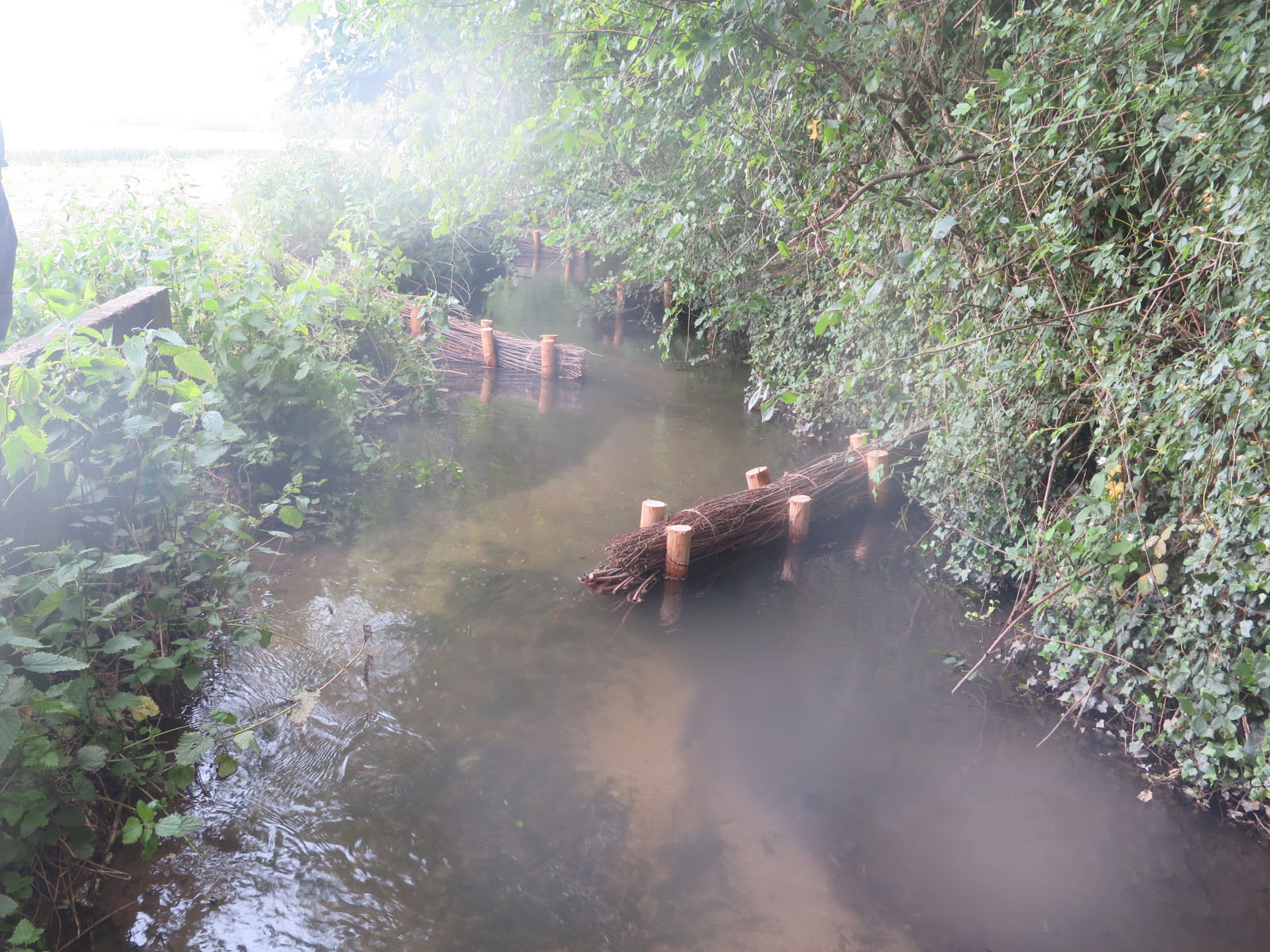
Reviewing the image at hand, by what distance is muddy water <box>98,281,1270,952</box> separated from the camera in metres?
3.20

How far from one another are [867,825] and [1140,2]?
3993 millimetres

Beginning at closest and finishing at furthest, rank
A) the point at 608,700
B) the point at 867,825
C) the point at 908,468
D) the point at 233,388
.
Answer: the point at 867,825 → the point at 608,700 → the point at 233,388 → the point at 908,468

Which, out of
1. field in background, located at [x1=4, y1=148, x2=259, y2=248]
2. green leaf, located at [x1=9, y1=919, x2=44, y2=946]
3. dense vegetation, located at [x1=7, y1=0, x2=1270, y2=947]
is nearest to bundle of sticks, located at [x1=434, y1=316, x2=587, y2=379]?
field in background, located at [x1=4, y1=148, x2=259, y2=248]

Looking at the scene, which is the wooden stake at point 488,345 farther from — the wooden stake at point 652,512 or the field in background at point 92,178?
the wooden stake at point 652,512

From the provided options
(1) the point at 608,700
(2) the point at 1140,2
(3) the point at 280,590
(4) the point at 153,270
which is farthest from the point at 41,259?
(2) the point at 1140,2

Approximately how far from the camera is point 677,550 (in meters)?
5.75

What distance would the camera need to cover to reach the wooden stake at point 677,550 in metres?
5.70

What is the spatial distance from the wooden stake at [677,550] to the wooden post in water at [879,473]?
1406 mm

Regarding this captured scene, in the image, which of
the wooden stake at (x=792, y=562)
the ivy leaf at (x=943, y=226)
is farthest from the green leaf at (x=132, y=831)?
the wooden stake at (x=792, y=562)

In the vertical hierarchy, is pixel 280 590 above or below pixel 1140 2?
below

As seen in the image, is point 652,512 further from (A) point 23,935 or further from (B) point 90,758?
(A) point 23,935

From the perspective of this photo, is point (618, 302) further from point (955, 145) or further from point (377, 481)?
point (955, 145)

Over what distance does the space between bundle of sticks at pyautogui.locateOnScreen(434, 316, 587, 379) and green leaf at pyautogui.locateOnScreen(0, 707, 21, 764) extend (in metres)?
9.65

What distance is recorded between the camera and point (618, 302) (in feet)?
53.5
